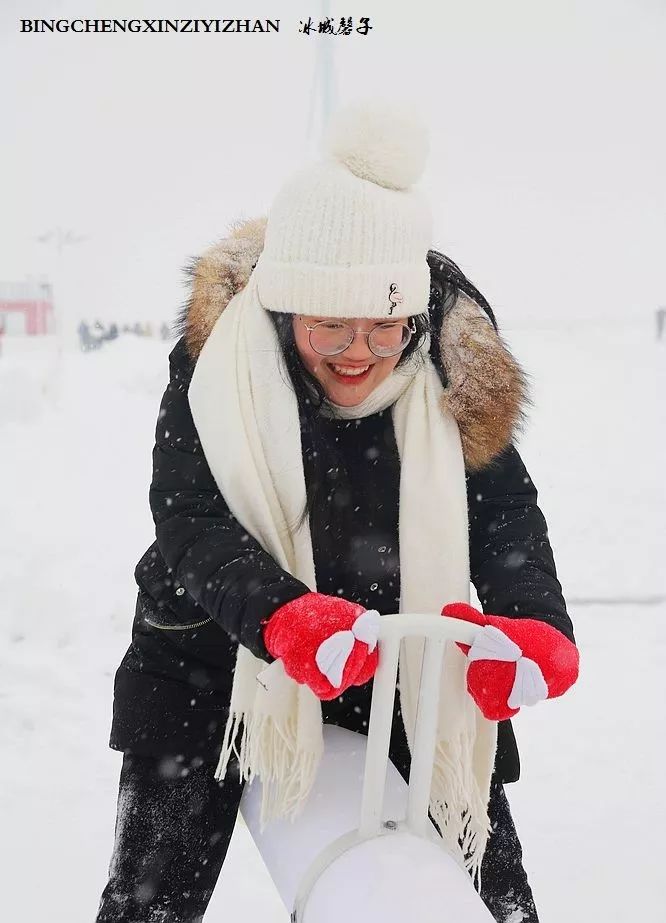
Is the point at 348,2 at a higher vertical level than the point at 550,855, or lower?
higher

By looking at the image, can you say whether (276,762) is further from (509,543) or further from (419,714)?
(509,543)

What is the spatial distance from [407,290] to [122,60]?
4.12 m

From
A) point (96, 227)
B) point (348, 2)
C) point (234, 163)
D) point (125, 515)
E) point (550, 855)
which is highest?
point (348, 2)

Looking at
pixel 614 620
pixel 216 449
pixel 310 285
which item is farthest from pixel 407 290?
pixel 614 620

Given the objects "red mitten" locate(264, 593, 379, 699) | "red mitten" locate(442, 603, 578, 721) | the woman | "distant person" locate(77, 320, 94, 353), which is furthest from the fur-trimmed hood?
→ "distant person" locate(77, 320, 94, 353)

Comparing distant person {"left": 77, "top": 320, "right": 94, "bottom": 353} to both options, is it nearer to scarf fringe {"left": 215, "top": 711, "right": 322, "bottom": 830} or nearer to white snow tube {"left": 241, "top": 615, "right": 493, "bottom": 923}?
scarf fringe {"left": 215, "top": 711, "right": 322, "bottom": 830}

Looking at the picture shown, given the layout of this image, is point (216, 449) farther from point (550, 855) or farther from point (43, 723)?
point (43, 723)

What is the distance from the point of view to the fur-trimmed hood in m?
1.15

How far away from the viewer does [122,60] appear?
4.55m

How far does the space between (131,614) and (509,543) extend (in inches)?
88.8

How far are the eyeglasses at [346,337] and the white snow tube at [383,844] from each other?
0.35 metres

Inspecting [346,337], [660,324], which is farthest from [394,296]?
[660,324]

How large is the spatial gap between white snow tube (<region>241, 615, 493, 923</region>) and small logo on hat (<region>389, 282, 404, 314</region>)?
1.28ft

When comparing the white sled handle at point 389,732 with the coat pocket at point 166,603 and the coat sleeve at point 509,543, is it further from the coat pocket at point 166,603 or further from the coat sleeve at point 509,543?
the coat pocket at point 166,603
